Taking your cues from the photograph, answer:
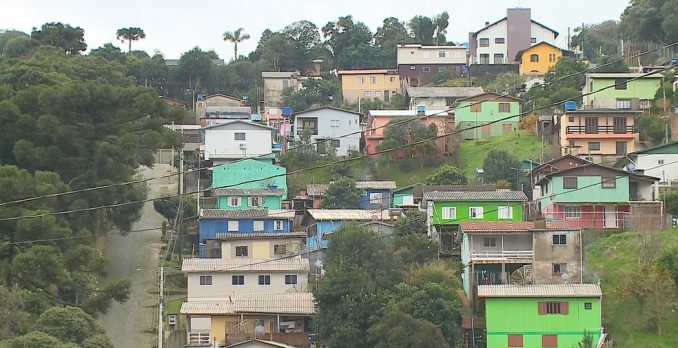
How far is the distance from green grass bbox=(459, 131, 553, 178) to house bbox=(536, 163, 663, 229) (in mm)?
8340

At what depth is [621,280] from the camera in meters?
30.5

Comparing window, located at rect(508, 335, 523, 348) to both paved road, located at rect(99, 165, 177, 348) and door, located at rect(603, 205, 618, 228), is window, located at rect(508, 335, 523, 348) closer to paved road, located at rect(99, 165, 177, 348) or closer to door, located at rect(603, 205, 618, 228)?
door, located at rect(603, 205, 618, 228)

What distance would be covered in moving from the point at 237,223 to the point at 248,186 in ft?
14.4

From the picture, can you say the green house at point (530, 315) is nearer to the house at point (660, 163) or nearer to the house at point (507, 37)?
the house at point (660, 163)

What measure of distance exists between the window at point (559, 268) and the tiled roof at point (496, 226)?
1206mm

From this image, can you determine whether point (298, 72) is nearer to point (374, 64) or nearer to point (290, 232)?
point (374, 64)

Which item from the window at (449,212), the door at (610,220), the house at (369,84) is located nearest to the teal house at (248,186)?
the window at (449,212)

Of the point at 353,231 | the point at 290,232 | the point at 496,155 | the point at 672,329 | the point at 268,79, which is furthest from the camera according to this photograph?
the point at 268,79

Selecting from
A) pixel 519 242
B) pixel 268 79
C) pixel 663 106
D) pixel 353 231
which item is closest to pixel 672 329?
pixel 519 242

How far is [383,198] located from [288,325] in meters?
11.5

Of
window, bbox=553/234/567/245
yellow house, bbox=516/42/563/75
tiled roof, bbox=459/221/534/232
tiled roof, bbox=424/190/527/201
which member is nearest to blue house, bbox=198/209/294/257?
tiled roof, bbox=424/190/527/201

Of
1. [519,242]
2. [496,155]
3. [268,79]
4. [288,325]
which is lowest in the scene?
[288,325]

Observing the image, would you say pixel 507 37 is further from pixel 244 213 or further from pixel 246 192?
pixel 244 213

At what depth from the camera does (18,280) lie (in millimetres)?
29469
